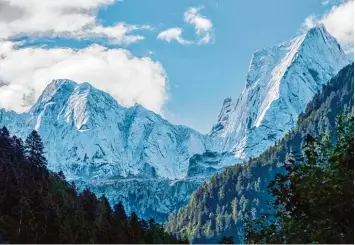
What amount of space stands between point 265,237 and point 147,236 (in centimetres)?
4997

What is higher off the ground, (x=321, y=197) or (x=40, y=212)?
(x=40, y=212)

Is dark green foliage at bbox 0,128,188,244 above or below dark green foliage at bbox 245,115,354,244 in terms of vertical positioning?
above

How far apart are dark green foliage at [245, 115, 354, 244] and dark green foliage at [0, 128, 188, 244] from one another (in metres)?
20.5

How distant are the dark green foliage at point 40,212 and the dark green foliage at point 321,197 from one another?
20515 millimetres

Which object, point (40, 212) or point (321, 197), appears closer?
point (321, 197)

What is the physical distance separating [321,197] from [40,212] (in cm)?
4068

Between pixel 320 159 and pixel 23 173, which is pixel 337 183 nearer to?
pixel 320 159

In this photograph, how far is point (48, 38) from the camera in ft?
72.1

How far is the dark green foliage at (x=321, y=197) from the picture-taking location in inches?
701

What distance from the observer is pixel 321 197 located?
18891mm

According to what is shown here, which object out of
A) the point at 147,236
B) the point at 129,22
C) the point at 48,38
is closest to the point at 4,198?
the point at 147,236

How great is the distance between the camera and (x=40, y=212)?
55812mm

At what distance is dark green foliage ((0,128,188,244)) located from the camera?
47.4 meters

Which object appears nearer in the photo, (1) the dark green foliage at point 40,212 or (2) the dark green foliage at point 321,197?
(2) the dark green foliage at point 321,197
